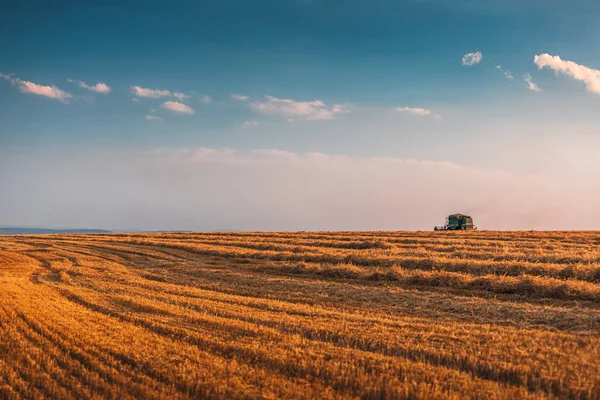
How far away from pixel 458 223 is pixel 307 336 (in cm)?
6324

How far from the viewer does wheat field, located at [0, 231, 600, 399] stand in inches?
280

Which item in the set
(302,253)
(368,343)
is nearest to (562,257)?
(302,253)

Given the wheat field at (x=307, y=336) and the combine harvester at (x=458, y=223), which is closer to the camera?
the wheat field at (x=307, y=336)

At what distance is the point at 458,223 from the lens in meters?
68.7

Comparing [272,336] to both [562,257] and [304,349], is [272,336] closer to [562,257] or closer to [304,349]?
[304,349]

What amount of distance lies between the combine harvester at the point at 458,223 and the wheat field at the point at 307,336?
49.8 m

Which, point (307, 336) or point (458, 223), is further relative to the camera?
point (458, 223)

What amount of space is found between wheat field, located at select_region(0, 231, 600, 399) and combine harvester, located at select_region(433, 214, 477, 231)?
4983 centimetres

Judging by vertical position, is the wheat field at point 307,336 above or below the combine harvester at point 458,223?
below

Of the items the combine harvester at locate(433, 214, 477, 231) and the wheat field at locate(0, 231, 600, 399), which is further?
the combine harvester at locate(433, 214, 477, 231)

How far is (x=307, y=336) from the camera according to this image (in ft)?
32.7

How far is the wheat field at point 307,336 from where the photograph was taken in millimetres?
7117

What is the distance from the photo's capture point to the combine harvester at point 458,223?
68.2m

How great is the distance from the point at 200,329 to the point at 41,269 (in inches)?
692
